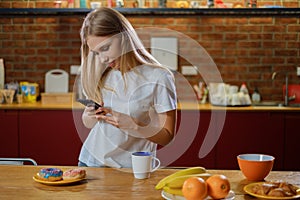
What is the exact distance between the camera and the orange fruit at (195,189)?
174cm

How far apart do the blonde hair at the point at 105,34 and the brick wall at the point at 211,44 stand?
2459 millimetres

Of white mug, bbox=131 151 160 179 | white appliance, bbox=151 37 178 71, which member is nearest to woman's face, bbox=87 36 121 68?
white mug, bbox=131 151 160 179

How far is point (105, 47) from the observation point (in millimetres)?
2277

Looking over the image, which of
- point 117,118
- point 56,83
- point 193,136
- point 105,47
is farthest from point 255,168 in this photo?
point 56,83

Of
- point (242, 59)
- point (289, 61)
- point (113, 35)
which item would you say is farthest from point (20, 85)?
point (113, 35)

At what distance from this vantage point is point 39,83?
4.98 metres

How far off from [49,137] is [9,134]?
334mm

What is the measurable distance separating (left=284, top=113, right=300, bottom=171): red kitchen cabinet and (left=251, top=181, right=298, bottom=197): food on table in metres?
2.49

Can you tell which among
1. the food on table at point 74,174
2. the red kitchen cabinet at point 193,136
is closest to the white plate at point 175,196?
the food on table at point 74,174

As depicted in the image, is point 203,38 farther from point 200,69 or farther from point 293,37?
point 293,37

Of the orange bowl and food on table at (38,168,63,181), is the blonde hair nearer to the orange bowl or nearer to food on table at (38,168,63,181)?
food on table at (38,168,63,181)

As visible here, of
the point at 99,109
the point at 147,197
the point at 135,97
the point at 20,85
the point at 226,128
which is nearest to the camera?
the point at 147,197

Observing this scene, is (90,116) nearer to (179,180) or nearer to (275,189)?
(179,180)

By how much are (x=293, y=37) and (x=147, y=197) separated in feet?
11.0
